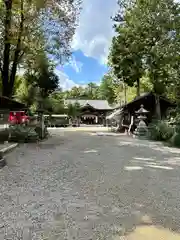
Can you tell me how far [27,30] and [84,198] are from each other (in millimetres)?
20945

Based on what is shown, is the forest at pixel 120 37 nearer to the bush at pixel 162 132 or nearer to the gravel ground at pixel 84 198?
the bush at pixel 162 132

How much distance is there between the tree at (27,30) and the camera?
25375 mm

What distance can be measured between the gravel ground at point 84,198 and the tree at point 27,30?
14988 millimetres

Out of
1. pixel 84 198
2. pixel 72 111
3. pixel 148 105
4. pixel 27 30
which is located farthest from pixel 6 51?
pixel 72 111

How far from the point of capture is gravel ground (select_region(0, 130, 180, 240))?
5539 millimetres

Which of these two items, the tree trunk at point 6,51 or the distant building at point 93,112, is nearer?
the tree trunk at point 6,51

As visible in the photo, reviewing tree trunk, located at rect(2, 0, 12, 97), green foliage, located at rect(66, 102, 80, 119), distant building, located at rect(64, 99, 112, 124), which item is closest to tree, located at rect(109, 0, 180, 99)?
tree trunk, located at rect(2, 0, 12, 97)

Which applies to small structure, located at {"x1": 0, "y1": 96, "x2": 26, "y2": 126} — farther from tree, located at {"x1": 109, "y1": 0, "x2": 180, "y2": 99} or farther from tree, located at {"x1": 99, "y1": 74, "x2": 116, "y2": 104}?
Result: tree, located at {"x1": 99, "y1": 74, "x2": 116, "y2": 104}

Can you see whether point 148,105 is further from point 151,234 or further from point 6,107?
point 151,234

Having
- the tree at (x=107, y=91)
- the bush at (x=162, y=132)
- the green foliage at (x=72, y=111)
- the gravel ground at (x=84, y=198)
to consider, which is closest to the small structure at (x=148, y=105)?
the bush at (x=162, y=132)

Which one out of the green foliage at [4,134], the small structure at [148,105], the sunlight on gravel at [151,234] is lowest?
the sunlight on gravel at [151,234]

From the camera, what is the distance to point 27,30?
2638 cm

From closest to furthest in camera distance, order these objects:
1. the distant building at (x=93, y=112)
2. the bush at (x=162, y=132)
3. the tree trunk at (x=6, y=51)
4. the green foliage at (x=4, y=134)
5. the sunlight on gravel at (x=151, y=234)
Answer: the sunlight on gravel at (x=151, y=234), the green foliage at (x=4, y=134), the tree trunk at (x=6, y=51), the bush at (x=162, y=132), the distant building at (x=93, y=112)

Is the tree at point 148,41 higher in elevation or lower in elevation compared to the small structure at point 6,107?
higher
